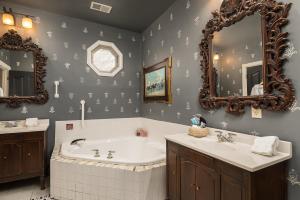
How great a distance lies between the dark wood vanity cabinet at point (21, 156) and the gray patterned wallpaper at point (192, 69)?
1.81m

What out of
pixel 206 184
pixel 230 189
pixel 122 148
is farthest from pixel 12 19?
pixel 230 189

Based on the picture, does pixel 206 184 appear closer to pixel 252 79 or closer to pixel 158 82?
pixel 252 79

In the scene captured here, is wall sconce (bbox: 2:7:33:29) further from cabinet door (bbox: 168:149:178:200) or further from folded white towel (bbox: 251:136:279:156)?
folded white towel (bbox: 251:136:279:156)

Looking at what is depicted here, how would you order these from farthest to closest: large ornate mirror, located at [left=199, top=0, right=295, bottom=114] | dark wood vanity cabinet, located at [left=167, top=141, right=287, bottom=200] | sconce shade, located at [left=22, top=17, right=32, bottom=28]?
sconce shade, located at [left=22, top=17, right=32, bottom=28]
large ornate mirror, located at [left=199, top=0, right=295, bottom=114]
dark wood vanity cabinet, located at [left=167, top=141, right=287, bottom=200]

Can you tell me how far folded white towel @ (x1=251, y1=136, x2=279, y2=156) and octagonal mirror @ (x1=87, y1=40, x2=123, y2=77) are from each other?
2.67 meters

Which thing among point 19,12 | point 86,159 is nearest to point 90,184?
point 86,159

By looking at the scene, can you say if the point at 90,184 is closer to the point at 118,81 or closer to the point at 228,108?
the point at 228,108

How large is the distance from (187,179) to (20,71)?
110 inches

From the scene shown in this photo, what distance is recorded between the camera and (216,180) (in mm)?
1284

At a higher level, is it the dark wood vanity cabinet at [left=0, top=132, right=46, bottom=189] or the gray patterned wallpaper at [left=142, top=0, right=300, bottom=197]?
the gray patterned wallpaper at [left=142, top=0, right=300, bottom=197]

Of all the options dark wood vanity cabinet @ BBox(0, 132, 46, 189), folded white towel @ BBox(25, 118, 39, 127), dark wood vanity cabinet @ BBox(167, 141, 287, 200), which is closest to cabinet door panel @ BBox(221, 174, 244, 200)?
dark wood vanity cabinet @ BBox(167, 141, 287, 200)

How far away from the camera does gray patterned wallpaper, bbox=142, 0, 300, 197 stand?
127cm

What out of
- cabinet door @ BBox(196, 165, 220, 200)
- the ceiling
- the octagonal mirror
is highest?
the ceiling

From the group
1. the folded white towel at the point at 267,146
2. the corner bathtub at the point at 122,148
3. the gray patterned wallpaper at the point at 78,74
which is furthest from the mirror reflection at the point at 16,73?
the folded white towel at the point at 267,146
